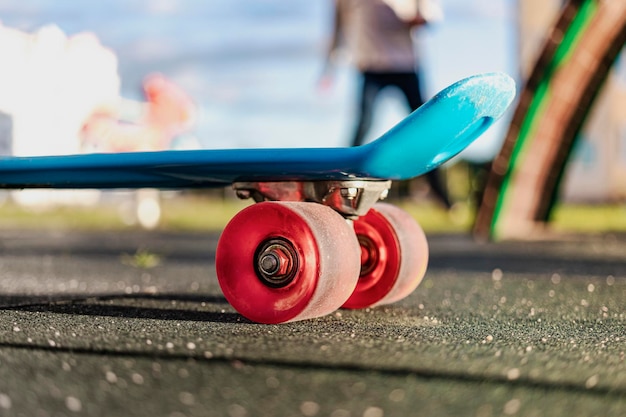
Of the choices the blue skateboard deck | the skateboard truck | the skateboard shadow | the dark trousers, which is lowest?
the skateboard shadow

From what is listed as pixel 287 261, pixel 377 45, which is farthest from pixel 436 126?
pixel 377 45

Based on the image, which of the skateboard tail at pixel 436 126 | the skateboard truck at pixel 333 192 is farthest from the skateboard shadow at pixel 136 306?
the skateboard tail at pixel 436 126

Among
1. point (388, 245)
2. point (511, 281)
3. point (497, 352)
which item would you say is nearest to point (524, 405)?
point (497, 352)

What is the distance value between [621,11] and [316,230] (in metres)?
5.44

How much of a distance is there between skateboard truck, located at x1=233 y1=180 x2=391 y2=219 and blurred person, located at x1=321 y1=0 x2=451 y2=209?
5040 millimetres

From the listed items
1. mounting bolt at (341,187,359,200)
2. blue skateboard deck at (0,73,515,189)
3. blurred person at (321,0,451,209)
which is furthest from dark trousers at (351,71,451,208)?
mounting bolt at (341,187,359,200)

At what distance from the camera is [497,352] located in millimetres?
2410

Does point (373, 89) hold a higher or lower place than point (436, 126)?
higher

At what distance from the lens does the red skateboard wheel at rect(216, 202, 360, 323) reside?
2791 mm

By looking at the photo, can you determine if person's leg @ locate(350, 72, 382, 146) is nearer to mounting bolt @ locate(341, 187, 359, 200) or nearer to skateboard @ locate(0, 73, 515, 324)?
skateboard @ locate(0, 73, 515, 324)

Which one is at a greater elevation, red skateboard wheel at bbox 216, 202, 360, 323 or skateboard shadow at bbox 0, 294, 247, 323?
red skateboard wheel at bbox 216, 202, 360, 323

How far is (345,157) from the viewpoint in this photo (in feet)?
9.43

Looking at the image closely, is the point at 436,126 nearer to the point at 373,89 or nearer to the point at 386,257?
the point at 386,257

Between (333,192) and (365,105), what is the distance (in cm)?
528
